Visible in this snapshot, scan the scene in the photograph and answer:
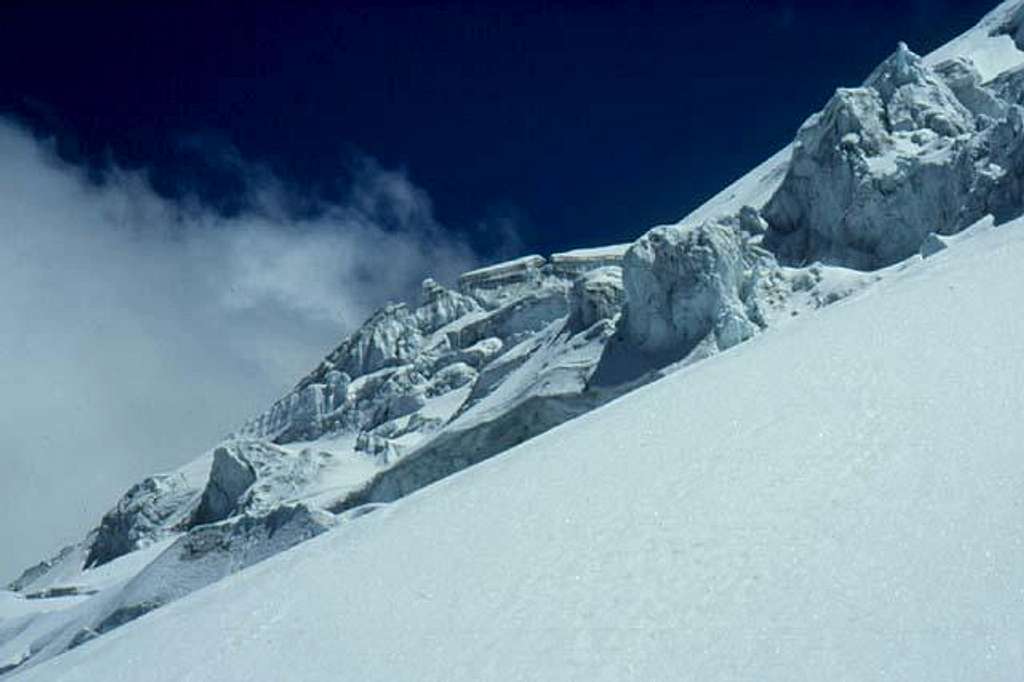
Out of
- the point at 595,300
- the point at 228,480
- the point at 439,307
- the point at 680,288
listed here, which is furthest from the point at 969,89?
the point at 228,480

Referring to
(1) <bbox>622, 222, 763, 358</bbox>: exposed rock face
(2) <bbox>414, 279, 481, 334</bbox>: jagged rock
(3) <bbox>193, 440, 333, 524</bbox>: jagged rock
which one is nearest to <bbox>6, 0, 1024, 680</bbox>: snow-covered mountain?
(1) <bbox>622, 222, 763, 358</bbox>: exposed rock face

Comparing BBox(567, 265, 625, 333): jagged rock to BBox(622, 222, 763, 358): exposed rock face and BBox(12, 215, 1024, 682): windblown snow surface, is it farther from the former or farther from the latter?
BBox(12, 215, 1024, 682): windblown snow surface

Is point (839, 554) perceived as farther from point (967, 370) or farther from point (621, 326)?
point (621, 326)

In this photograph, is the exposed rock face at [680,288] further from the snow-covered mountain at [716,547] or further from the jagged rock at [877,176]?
the snow-covered mountain at [716,547]

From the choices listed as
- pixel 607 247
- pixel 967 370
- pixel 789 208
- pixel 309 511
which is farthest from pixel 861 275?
pixel 607 247

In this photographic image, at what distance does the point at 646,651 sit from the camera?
6.12 metres

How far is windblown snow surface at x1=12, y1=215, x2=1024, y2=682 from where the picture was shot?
590 cm

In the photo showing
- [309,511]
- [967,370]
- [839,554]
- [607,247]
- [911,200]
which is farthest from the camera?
[607,247]

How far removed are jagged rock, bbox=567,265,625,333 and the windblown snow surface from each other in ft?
96.6

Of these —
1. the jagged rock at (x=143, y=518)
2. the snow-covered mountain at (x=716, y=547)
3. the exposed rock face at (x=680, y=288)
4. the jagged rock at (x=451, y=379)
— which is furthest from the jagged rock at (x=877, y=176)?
the jagged rock at (x=143, y=518)

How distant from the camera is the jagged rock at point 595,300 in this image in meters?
41.4

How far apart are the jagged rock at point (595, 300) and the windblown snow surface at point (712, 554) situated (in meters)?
29.4

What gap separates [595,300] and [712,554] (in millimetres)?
34734

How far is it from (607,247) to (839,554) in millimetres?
97681
